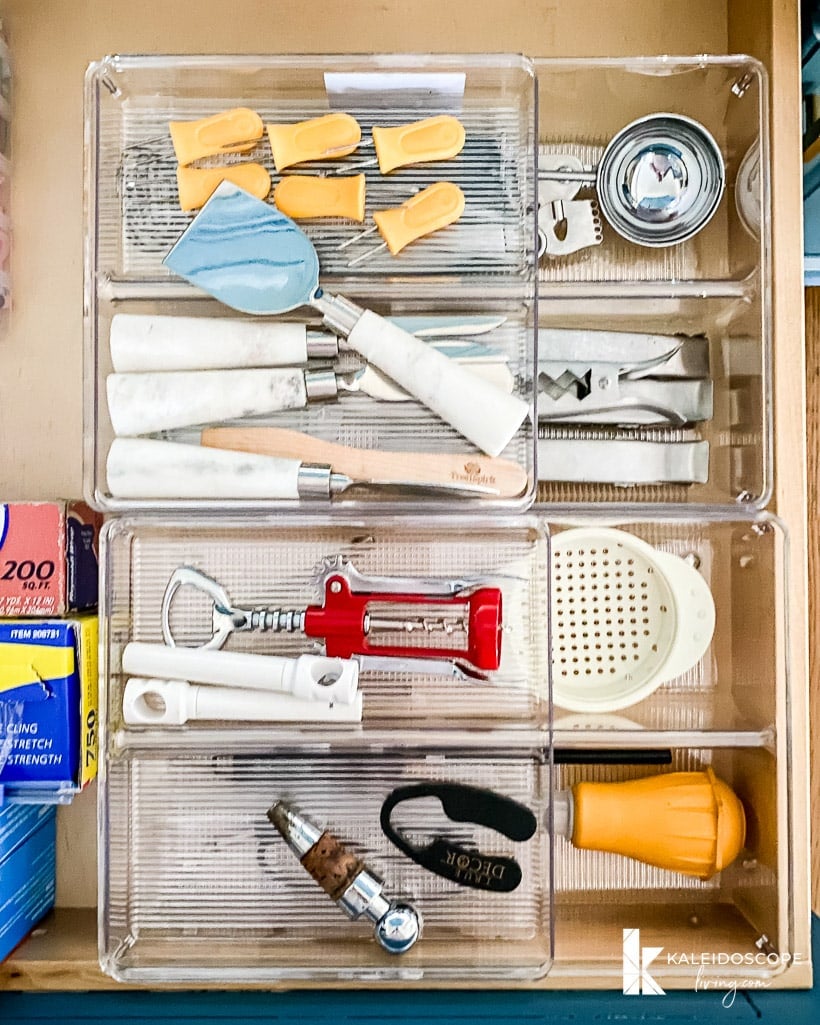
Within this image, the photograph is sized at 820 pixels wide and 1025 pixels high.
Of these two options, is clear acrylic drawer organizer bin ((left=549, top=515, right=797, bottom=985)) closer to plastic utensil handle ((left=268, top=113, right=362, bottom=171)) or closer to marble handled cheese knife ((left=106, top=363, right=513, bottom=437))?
marble handled cheese knife ((left=106, top=363, right=513, bottom=437))

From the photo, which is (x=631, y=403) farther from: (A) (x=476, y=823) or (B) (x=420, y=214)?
(A) (x=476, y=823)

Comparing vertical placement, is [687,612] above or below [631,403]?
below

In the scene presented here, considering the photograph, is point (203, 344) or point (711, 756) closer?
point (203, 344)

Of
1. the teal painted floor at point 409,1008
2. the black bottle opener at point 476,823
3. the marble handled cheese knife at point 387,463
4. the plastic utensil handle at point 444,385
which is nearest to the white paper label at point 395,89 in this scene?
the plastic utensil handle at point 444,385

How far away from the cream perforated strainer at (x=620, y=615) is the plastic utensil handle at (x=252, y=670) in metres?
0.26

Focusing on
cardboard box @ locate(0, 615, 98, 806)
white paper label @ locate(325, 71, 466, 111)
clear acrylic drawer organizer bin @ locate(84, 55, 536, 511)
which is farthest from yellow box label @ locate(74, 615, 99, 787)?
white paper label @ locate(325, 71, 466, 111)

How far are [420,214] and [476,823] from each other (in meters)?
0.62

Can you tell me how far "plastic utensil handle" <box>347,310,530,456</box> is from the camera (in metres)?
0.87

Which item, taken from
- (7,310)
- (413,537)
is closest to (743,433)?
(413,537)

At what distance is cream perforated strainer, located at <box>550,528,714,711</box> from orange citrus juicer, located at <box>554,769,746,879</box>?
0.36 ft

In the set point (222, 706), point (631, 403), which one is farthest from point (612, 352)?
point (222, 706)

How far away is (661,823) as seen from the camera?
3.10 ft

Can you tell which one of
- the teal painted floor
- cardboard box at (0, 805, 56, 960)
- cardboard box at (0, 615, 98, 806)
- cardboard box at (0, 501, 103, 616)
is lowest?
the teal painted floor

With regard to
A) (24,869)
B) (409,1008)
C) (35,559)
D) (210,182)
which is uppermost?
(210,182)
